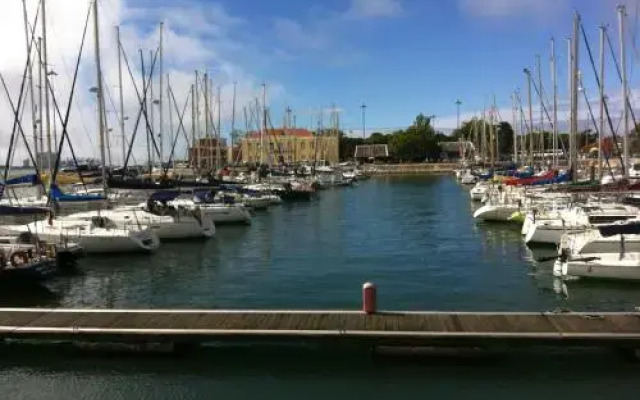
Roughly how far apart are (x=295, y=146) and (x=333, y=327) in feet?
466

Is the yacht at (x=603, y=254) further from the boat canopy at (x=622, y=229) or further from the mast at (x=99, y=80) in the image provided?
the mast at (x=99, y=80)

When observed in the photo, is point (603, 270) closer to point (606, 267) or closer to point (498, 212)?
point (606, 267)

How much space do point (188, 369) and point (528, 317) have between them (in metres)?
8.93

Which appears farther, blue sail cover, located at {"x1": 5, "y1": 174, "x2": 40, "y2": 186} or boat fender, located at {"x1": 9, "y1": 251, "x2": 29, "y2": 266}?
blue sail cover, located at {"x1": 5, "y1": 174, "x2": 40, "y2": 186}

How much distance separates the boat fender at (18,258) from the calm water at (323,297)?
1304mm

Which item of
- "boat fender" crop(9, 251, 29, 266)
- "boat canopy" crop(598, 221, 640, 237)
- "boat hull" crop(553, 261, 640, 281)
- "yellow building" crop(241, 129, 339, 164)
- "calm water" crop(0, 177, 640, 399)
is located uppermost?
"yellow building" crop(241, 129, 339, 164)

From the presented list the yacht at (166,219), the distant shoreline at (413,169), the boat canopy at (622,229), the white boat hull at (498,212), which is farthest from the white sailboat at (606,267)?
the distant shoreline at (413,169)

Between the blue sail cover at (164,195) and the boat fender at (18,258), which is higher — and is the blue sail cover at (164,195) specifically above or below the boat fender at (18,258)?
above

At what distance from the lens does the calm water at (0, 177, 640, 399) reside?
15.8m

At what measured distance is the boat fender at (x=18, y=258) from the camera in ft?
79.9

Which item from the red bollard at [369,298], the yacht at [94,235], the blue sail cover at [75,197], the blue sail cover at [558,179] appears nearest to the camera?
the red bollard at [369,298]

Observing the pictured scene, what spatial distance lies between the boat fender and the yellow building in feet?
340

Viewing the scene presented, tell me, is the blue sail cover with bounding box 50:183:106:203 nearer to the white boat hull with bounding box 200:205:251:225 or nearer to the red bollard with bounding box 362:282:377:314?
the white boat hull with bounding box 200:205:251:225

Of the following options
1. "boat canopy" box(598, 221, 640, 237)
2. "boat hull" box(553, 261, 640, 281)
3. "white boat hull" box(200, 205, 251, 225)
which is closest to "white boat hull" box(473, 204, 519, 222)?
"white boat hull" box(200, 205, 251, 225)
